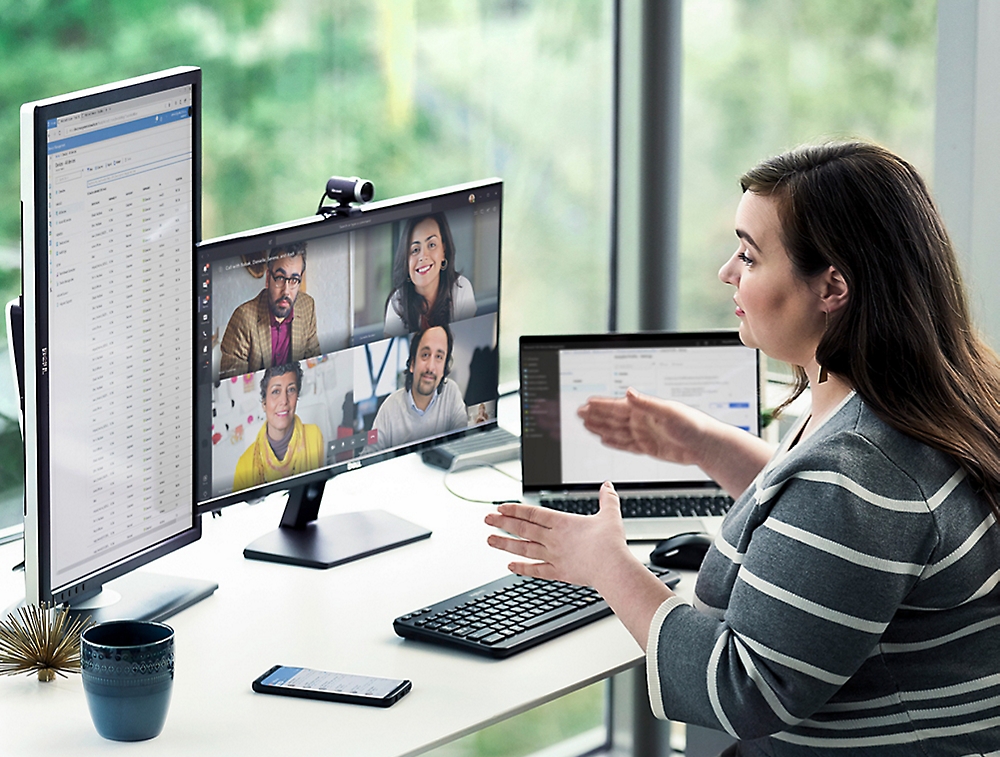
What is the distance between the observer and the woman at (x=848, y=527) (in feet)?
3.99

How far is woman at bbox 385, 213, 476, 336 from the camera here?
179 centimetres

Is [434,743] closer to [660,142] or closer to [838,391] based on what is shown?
[838,391]

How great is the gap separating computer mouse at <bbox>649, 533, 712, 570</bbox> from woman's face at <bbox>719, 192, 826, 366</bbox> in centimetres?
36

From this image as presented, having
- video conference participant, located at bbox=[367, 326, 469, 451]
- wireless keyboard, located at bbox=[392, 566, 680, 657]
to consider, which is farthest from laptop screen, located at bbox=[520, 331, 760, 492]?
wireless keyboard, located at bbox=[392, 566, 680, 657]

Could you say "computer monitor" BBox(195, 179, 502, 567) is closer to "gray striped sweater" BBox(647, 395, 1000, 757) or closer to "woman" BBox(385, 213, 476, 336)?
→ "woman" BBox(385, 213, 476, 336)

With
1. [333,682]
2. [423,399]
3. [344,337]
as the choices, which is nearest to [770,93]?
[423,399]

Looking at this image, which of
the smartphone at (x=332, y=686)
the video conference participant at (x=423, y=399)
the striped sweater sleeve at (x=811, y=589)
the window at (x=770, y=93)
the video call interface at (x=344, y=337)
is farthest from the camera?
the window at (x=770, y=93)

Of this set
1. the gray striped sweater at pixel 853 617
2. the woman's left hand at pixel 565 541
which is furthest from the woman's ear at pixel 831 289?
the woman's left hand at pixel 565 541

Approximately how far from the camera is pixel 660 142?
2.67 m

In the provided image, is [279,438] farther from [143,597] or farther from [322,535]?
[143,597]

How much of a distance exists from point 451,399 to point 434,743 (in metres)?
0.73

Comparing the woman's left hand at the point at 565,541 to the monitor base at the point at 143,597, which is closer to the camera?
the woman's left hand at the point at 565,541

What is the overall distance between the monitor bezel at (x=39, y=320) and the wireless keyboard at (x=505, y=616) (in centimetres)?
38

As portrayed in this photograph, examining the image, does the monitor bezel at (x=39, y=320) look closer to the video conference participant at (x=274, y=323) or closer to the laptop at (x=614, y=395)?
the video conference participant at (x=274, y=323)
